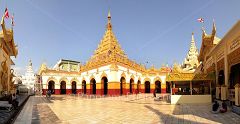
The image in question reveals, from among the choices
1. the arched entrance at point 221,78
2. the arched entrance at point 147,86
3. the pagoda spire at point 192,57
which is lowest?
the arched entrance at point 147,86

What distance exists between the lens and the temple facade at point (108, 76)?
113 ft

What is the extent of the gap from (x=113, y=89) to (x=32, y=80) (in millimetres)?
26636

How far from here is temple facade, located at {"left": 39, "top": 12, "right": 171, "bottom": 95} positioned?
3431 cm

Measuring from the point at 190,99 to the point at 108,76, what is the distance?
16.1 m

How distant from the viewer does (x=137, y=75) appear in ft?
136

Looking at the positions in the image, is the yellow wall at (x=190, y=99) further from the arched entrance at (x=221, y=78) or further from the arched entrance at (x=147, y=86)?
the arched entrance at (x=147, y=86)

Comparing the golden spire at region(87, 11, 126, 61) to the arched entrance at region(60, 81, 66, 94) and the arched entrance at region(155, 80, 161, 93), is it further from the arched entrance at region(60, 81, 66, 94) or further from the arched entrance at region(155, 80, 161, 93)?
the arched entrance at region(155, 80, 161, 93)

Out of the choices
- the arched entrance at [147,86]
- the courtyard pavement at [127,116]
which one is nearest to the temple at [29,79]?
the arched entrance at [147,86]

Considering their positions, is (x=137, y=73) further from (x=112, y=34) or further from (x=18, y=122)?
(x=18, y=122)

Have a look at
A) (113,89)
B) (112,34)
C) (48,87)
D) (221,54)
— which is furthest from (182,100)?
(48,87)

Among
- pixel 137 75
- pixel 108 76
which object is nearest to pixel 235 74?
pixel 108 76

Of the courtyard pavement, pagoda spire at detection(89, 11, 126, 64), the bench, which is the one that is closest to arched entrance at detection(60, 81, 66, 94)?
pagoda spire at detection(89, 11, 126, 64)

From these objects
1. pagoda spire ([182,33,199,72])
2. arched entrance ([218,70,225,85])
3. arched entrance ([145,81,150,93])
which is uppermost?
pagoda spire ([182,33,199,72])

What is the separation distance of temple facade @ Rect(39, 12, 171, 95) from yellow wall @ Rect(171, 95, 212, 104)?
14307mm
